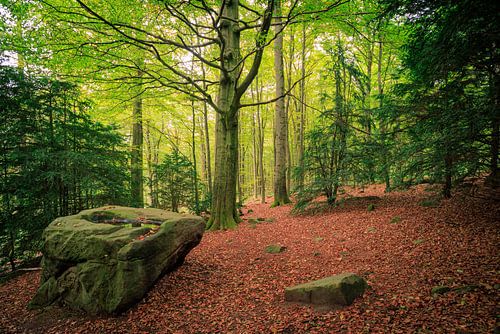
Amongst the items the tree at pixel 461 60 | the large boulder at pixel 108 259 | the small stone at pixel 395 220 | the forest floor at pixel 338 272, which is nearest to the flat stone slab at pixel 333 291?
the forest floor at pixel 338 272

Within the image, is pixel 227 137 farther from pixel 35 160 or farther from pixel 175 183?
pixel 35 160

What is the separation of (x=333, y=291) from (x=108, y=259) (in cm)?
395

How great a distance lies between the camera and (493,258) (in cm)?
344

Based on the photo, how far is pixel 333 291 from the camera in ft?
11.1

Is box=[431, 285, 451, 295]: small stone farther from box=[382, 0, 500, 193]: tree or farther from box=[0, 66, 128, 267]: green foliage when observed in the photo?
box=[0, 66, 128, 267]: green foliage

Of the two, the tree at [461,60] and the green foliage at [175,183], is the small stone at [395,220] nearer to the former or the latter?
the tree at [461,60]

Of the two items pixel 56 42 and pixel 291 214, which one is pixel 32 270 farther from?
pixel 291 214

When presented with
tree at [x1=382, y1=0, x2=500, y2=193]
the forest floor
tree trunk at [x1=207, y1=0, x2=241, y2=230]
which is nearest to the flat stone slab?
the forest floor

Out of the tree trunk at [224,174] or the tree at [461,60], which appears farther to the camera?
the tree trunk at [224,174]

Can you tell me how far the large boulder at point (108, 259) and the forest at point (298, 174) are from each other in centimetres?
31

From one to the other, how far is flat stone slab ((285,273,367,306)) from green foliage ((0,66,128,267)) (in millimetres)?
6992

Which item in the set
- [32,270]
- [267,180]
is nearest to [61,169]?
[32,270]

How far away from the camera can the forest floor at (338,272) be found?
2.84 meters

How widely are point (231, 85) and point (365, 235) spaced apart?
680 cm
